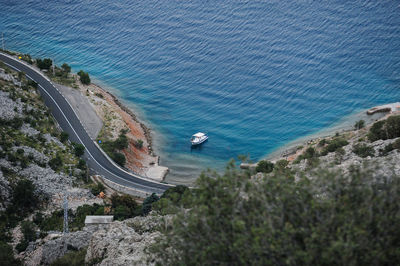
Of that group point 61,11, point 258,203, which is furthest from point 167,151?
Answer: point 61,11

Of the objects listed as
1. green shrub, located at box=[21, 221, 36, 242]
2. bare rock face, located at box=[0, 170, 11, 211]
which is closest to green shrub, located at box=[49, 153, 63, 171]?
bare rock face, located at box=[0, 170, 11, 211]

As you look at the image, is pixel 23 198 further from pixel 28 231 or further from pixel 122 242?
pixel 122 242

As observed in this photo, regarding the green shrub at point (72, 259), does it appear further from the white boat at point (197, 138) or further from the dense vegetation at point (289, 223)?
the white boat at point (197, 138)

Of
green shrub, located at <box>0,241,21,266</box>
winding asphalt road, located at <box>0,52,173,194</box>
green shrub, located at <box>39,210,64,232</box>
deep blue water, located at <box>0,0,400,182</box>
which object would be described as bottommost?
green shrub, located at <box>0,241,21,266</box>

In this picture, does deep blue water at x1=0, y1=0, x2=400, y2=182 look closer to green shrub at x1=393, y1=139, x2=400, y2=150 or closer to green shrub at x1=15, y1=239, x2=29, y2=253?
green shrub at x1=15, y1=239, x2=29, y2=253

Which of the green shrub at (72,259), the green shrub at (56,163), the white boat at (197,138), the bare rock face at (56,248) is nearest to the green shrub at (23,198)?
the green shrub at (56,163)

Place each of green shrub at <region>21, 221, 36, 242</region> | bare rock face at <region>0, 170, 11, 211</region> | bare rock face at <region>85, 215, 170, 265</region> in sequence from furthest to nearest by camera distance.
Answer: bare rock face at <region>0, 170, 11, 211</region>, green shrub at <region>21, 221, 36, 242</region>, bare rock face at <region>85, 215, 170, 265</region>
